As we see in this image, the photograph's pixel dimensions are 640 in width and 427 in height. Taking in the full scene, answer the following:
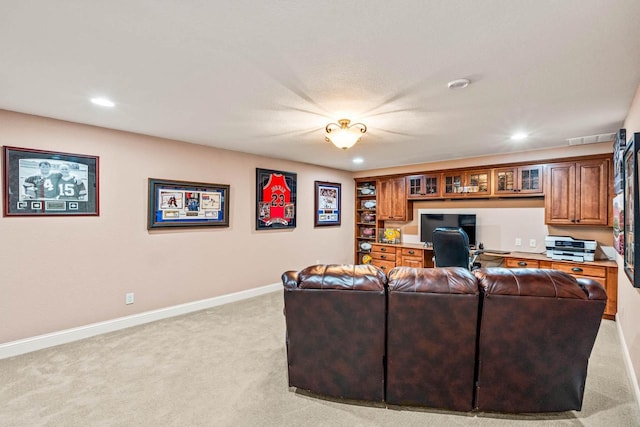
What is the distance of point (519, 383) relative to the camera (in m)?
1.95

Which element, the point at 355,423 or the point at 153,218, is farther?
the point at 153,218

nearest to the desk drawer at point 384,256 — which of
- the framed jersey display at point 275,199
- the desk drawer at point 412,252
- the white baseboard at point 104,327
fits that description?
the desk drawer at point 412,252

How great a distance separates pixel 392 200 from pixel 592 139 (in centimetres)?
319

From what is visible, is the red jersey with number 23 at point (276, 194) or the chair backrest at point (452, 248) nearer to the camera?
the chair backrest at point (452, 248)

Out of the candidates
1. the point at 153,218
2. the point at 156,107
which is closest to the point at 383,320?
the point at 156,107

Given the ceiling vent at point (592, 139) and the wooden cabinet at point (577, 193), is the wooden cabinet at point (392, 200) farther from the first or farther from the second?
the ceiling vent at point (592, 139)

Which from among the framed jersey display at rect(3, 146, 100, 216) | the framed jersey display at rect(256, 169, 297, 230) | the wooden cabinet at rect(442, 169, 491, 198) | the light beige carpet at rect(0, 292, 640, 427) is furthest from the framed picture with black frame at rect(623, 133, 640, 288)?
the framed jersey display at rect(3, 146, 100, 216)

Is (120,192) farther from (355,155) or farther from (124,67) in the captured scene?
(355,155)

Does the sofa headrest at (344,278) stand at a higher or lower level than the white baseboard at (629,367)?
higher

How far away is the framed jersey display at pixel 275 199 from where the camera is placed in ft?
16.4

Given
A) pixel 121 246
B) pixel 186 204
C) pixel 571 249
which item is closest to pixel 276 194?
pixel 186 204

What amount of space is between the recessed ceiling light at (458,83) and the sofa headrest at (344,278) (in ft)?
4.85

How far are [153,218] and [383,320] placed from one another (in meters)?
3.17

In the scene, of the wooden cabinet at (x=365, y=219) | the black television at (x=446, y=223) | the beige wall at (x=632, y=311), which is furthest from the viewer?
the wooden cabinet at (x=365, y=219)
